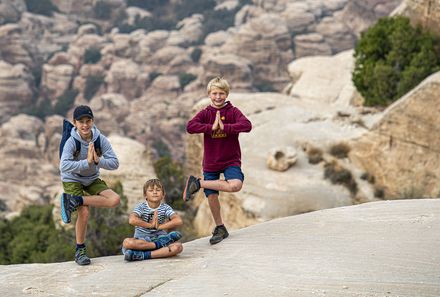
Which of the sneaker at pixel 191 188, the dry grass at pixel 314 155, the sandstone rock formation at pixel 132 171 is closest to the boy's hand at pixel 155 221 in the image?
the sneaker at pixel 191 188

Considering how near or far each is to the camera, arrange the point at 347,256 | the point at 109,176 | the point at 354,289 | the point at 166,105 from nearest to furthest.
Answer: the point at 354,289 → the point at 347,256 → the point at 109,176 → the point at 166,105

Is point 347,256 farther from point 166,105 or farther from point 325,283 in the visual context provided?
point 166,105

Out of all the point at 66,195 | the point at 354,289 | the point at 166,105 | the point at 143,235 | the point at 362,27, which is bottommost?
the point at 354,289

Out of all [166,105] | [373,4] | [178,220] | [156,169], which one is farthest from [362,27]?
[178,220]

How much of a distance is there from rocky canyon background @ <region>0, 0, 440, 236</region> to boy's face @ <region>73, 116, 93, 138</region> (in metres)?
12.5

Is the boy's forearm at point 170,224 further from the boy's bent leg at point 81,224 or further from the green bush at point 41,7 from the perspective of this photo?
the green bush at point 41,7

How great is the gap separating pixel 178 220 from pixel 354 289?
2581 millimetres

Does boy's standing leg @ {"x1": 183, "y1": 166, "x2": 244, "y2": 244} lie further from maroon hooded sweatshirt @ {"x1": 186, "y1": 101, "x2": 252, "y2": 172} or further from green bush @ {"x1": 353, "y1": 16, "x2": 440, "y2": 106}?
green bush @ {"x1": 353, "y1": 16, "x2": 440, "y2": 106}

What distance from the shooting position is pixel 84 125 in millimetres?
7855

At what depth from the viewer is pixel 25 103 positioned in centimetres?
8706

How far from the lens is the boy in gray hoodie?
7859 mm

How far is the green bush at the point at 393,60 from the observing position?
26234 millimetres

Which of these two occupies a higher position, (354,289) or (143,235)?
(143,235)

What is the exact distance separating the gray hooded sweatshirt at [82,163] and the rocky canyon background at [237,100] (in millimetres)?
12209
